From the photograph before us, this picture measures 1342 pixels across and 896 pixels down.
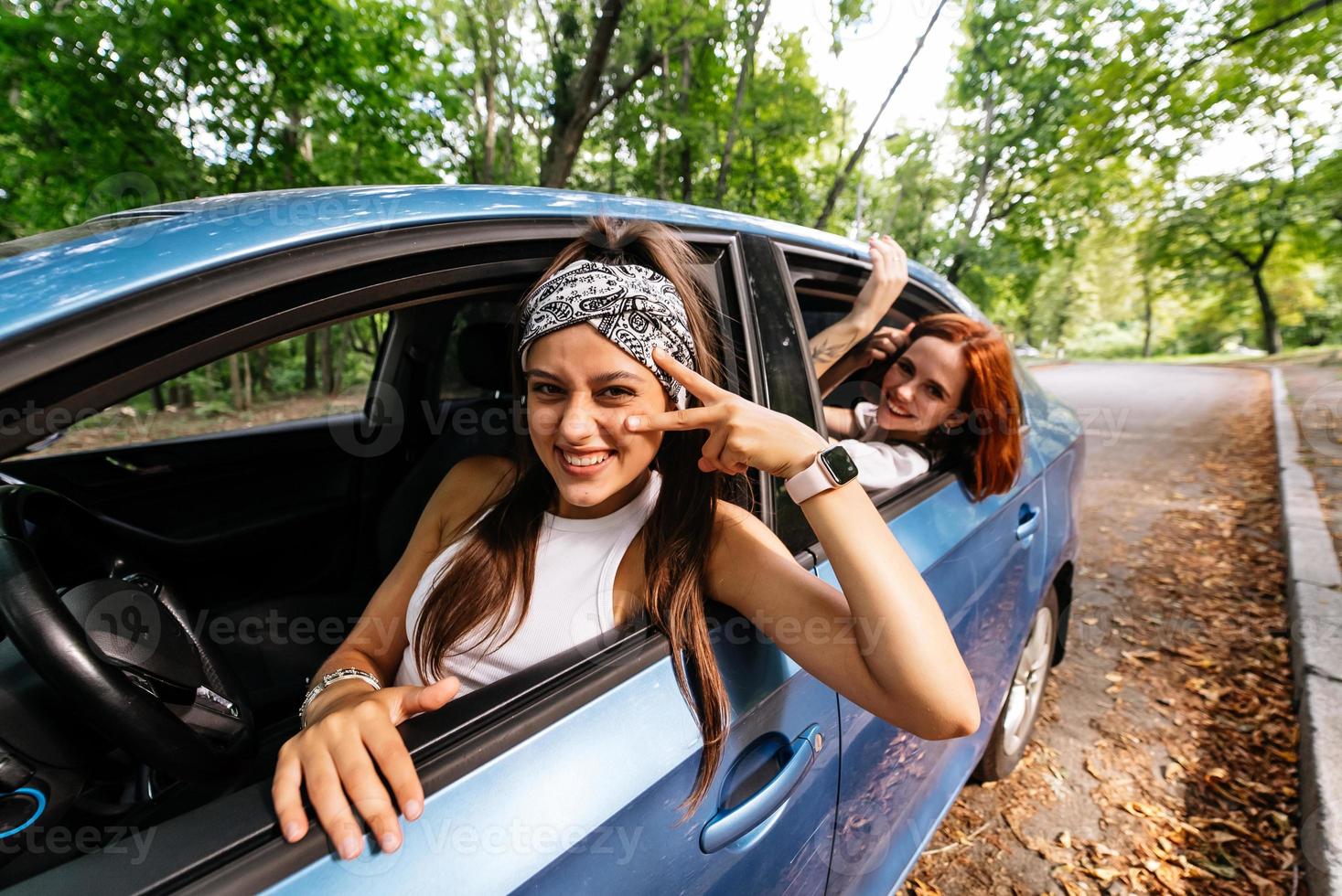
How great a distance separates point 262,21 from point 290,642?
668cm

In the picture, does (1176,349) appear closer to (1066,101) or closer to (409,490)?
(1066,101)

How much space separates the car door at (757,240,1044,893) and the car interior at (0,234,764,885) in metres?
0.49

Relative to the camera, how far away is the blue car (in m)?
0.71

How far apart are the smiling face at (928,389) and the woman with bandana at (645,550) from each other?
102cm

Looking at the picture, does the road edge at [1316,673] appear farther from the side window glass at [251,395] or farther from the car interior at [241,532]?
the side window glass at [251,395]

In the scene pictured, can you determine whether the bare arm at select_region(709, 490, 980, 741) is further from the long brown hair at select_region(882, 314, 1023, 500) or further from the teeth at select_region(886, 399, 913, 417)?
the teeth at select_region(886, 399, 913, 417)

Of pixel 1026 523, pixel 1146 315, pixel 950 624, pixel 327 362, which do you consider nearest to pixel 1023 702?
pixel 1026 523

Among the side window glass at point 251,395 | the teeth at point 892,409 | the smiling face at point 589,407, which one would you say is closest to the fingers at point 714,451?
the smiling face at point 589,407

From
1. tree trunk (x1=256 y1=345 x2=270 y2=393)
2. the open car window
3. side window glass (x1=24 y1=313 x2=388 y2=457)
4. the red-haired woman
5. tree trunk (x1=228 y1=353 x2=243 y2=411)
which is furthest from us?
tree trunk (x1=256 y1=345 x2=270 y2=393)

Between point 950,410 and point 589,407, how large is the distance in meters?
1.39

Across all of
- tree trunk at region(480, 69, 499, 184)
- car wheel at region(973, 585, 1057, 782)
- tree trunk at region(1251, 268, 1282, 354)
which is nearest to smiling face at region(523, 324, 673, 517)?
car wheel at region(973, 585, 1057, 782)

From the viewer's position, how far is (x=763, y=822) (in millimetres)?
1055

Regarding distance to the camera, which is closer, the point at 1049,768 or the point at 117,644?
the point at 117,644

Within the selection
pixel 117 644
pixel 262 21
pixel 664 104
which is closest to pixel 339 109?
pixel 262 21
